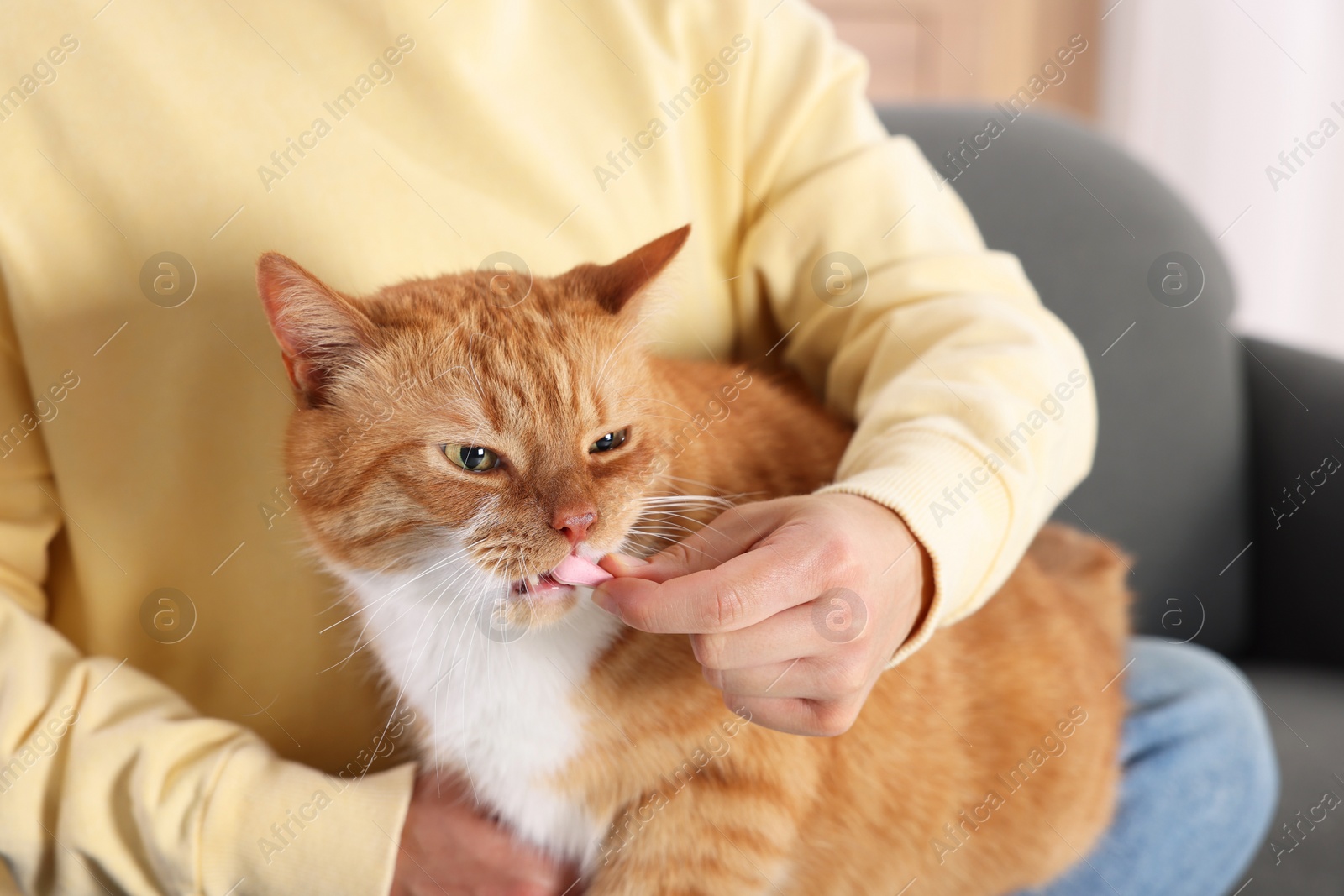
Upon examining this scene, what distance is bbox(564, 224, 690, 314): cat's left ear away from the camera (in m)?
0.98

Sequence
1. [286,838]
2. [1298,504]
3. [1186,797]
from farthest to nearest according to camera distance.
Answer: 1. [1298,504]
2. [1186,797]
3. [286,838]

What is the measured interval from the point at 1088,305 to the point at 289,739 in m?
1.71

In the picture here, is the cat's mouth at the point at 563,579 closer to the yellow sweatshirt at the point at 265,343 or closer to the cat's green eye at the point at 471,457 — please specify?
the cat's green eye at the point at 471,457

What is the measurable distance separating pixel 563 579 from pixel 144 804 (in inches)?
21.6

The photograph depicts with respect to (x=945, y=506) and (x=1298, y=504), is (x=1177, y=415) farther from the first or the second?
(x=945, y=506)

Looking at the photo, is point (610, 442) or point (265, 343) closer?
point (610, 442)

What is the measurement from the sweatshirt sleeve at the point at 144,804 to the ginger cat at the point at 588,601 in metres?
0.14

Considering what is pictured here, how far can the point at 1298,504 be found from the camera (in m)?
1.93

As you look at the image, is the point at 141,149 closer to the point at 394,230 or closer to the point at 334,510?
the point at 394,230

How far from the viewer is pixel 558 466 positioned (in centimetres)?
95

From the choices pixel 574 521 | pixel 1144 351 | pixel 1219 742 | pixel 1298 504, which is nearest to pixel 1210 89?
pixel 1144 351

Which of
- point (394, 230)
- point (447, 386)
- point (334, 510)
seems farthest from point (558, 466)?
point (394, 230)

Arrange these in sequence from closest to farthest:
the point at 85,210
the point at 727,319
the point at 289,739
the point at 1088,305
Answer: the point at 85,210
the point at 289,739
the point at 727,319
the point at 1088,305

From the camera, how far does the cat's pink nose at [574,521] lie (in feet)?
2.96
